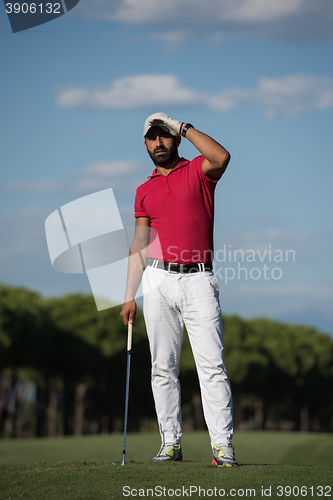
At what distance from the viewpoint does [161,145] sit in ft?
19.2

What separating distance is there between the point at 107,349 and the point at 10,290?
818 centimetres

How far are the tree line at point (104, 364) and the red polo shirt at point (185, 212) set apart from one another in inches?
1154

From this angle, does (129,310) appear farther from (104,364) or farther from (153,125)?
(104,364)

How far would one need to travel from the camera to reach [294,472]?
5.15 m

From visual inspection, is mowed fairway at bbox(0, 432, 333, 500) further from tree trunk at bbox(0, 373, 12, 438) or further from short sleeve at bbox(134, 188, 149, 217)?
tree trunk at bbox(0, 373, 12, 438)

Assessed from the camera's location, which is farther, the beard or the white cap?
the beard

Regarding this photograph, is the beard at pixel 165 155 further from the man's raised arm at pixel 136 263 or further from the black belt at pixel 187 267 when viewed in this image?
the black belt at pixel 187 267

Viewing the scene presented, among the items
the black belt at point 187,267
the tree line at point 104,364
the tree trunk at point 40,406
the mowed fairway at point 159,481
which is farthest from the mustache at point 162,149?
the tree trunk at point 40,406

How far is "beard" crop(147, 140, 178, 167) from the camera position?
588 cm

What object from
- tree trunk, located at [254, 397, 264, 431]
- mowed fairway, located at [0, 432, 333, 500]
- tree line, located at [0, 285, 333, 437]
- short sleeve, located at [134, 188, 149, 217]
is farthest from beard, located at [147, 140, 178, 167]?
tree trunk, located at [254, 397, 264, 431]

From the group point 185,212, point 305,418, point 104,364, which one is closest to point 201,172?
point 185,212

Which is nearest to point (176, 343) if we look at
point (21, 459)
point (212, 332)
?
point (212, 332)

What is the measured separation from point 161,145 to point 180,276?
1.39m

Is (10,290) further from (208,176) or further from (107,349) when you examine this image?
(208,176)
